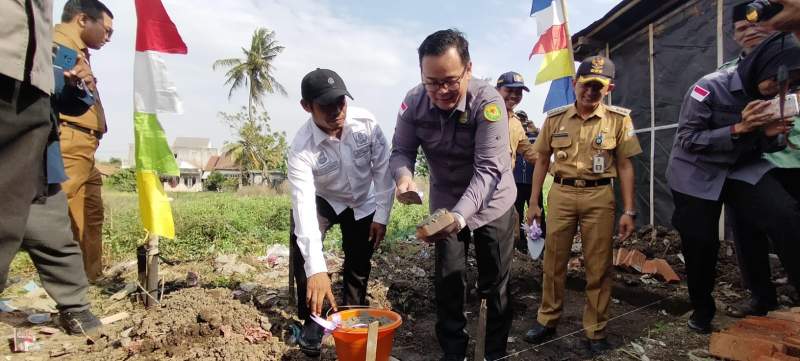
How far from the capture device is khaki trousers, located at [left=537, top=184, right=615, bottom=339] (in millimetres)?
2793

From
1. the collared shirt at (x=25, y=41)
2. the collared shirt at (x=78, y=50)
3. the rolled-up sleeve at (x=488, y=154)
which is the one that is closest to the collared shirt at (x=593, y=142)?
the rolled-up sleeve at (x=488, y=154)

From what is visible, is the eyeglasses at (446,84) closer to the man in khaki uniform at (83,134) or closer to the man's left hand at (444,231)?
the man's left hand at (444,231)

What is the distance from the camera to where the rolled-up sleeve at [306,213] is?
7.23 ft

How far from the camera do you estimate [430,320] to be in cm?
348

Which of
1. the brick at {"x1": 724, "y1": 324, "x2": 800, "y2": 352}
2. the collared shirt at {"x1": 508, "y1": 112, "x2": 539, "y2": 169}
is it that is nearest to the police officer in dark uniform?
the brick at {"x1": 724, "y1": 324, "x2": 800, "y2": 352}

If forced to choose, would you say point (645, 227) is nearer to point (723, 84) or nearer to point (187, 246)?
point (723, 84)

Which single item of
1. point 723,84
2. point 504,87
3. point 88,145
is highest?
point 504,87

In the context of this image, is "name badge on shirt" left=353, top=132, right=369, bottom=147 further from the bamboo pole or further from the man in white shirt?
the bamboo pole

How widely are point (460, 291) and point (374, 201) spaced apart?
877mm

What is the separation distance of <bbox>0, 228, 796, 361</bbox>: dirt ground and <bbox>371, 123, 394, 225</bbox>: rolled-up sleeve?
942mm

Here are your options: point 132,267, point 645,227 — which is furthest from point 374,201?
point 645,227

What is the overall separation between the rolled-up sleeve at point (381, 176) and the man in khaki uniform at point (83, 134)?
7.38ft

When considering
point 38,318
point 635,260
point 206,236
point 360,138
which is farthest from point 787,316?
point 206,236

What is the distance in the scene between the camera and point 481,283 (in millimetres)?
2545
